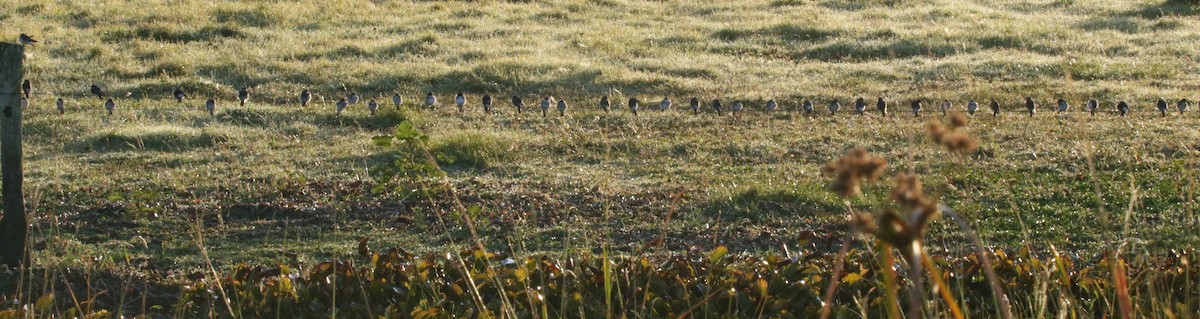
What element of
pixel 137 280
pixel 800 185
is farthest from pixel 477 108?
pixel 137 280

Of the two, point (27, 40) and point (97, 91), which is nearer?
point (97, 91)

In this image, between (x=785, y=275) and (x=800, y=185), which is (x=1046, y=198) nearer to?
(x=800, y=185)

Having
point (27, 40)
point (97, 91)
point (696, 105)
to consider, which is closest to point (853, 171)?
point (696, 105)

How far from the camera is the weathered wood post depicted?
243 inches

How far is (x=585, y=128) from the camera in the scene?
1257 centimetres

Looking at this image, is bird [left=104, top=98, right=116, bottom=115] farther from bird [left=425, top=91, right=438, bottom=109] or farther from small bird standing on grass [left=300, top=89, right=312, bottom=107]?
bird [left=425, top=91, right=438, bottom=109]

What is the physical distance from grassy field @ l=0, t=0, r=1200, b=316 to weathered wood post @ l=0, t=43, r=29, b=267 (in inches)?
12.5

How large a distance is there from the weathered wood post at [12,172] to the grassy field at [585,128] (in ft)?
1.04

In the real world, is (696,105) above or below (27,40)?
above

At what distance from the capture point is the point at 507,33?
841 inches

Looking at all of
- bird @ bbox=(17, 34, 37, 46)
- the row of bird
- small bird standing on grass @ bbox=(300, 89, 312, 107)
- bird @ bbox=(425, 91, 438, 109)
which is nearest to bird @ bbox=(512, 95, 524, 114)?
the row of bird

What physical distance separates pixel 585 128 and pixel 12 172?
6781mm

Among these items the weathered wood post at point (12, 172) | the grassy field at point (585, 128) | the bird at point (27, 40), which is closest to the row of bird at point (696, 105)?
the grassy field at point (585, 128)

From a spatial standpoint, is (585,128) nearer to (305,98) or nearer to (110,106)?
(305,98)
